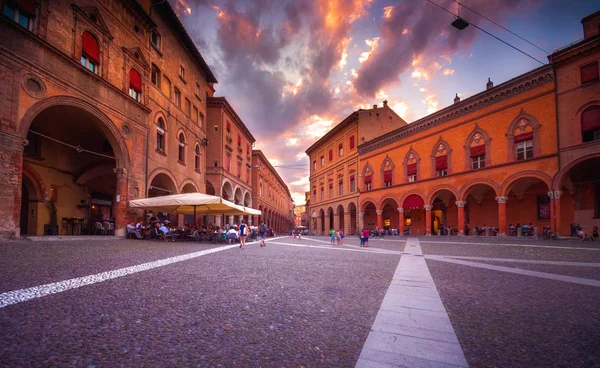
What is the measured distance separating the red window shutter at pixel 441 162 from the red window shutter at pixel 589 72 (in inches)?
393

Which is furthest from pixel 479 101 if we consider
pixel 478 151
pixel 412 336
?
pixel 412 336

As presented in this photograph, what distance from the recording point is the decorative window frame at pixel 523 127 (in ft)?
64.2

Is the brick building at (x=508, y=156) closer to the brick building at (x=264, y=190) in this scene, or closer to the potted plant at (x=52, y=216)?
the brick building at (x=264, y=190)

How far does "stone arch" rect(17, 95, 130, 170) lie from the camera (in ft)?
34.6

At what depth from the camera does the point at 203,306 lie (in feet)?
11.1

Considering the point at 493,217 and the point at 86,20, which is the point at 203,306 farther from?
the point at 493,217

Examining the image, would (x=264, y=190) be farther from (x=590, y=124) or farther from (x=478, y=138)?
(x=590, y=124)

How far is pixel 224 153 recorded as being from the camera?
28.2m

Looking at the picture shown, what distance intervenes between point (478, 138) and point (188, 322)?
85.8 feet

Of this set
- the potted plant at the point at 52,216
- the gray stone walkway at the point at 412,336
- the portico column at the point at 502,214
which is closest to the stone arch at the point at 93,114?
the potted plant at the point at 52,216

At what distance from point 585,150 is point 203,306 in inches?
936

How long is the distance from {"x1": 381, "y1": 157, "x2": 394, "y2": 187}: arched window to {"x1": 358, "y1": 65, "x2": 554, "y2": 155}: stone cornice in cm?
220

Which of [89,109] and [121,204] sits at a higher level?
[89,109]

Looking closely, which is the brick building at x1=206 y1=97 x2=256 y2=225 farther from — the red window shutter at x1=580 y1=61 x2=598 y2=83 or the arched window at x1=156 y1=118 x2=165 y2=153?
the red window shutter at x1=580 y1=61 x2=598 y2=83
